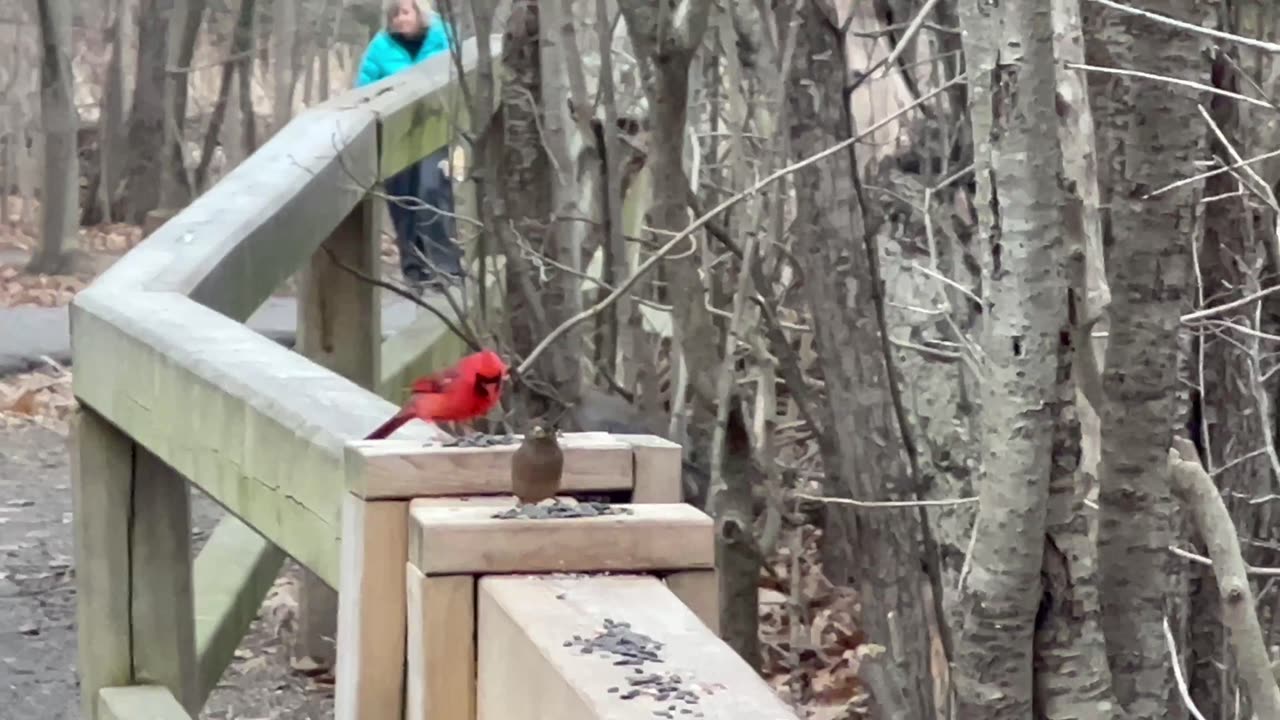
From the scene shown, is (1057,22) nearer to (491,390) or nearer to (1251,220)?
(491,390)

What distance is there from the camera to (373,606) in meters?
1.59

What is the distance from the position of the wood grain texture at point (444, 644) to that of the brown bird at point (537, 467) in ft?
0.29

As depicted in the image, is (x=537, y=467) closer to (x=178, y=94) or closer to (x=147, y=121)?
(x=178, y=94)

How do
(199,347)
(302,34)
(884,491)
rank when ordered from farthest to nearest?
1. (302,34)
2. (884,491)
3. (199,347)

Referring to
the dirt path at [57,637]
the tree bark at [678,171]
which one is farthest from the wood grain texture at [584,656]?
the dirt path at [57,637]

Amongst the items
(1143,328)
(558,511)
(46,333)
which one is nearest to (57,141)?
(46,333)

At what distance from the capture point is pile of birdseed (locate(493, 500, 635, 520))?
1445mm

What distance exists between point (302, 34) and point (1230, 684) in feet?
55.1

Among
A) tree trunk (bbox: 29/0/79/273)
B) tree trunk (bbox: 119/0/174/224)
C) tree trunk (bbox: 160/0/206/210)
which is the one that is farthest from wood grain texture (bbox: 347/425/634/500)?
tree trunk (bbox: 119/0/174/224)

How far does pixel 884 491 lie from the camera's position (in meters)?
3.37

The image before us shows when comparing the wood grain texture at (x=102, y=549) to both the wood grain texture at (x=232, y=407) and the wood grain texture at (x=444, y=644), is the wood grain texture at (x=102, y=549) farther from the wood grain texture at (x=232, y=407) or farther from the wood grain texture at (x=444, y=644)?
the wood grain texture at (x=444, y=644)

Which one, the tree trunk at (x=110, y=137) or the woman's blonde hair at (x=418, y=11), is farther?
the tree trunk at (x=110, y=137)

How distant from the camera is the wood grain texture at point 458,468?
1.56 metres

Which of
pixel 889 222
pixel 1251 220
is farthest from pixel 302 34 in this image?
pixel 1251 220
